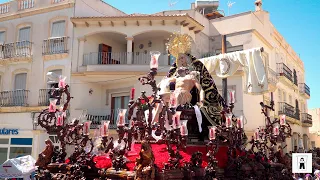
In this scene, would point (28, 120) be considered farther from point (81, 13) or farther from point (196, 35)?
point (196, 35)

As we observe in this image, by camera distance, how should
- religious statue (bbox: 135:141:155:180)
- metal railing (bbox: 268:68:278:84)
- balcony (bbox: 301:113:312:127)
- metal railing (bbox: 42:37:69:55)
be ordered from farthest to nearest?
balcony (bbox: 301:113:312:127) < metal railing (bbox: 268:68:278:84) < metal railing (bbox: 42:37:69:55) < religious statue (bbox: 135:141:155:180)

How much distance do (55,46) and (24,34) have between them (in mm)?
2823

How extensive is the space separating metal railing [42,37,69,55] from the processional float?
11.4m

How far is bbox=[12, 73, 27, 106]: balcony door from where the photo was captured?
66.8ft

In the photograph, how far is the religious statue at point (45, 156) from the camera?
7.54m

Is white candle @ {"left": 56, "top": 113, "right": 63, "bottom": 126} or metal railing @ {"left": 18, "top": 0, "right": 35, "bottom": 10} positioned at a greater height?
metal railing @ {"left": 18, "top": 0, "right": 35, "bottom": 10}

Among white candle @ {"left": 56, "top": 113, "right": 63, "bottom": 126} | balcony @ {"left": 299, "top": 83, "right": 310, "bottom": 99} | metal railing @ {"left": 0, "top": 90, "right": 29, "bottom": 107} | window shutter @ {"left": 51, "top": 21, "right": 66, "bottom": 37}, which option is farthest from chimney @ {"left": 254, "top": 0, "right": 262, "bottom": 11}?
white candle @ {"left": 56, "top": 113, "right": 63, "bottom": 126}

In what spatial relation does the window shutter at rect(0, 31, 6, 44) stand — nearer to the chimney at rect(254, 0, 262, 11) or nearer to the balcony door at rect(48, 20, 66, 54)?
the balcony door at rect(48, 20, 66, 54)

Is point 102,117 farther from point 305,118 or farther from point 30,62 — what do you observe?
point 305,118

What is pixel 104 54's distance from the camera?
20.6m

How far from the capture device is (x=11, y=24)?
21906 millimetres

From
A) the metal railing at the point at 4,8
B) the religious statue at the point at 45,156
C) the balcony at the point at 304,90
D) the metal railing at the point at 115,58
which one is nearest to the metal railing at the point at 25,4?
the metal railing at the point at 4,8

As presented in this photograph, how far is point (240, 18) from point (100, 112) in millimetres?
10652

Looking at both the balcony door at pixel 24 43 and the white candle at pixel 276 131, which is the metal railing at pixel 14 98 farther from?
the white candle at pixel 276 131
